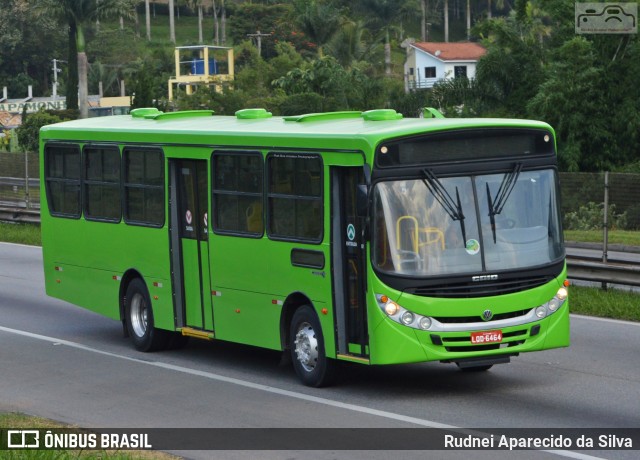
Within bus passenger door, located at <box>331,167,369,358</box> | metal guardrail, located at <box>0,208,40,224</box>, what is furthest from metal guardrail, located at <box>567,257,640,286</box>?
metal guardrail, located at <box>0,208,40,224</box>

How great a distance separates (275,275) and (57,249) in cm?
544

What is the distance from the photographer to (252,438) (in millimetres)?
10906

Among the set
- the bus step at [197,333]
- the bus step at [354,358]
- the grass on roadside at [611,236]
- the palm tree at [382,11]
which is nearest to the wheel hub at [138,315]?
the bus step at [197,333]

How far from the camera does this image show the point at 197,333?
15.1 m

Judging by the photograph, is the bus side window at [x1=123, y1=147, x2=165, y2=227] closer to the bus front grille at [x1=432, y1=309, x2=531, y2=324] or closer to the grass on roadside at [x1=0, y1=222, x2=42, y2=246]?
the bus front grille at [x1=432, y1=309, x2=531, y2=324]

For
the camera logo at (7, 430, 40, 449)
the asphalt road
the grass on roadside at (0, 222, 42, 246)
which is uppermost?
the camera logo at (7, 430, 40, 449)

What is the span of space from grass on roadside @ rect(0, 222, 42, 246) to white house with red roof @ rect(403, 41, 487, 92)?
258 feet

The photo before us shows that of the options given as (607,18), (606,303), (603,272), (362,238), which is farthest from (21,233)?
(607,18)

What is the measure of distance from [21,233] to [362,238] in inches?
884

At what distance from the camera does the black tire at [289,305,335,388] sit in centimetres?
1296

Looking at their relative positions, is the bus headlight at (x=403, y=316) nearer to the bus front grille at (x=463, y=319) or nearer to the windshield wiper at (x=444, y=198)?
the bus front grille at (x=463, y=319)

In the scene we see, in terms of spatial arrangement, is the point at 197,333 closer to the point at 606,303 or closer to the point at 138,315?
the point at 138,315

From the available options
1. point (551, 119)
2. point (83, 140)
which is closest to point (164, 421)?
point (83, 140)

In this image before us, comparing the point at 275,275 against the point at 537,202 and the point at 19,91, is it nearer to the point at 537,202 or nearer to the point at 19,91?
the point at 537,202
